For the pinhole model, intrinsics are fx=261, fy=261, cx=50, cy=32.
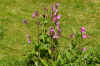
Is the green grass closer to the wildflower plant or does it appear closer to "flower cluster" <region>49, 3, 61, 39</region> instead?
the wildflower plant

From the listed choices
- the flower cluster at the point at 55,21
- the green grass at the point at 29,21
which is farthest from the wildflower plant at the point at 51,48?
the green grass at the point at 29,21

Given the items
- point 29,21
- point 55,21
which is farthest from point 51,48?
point 29,21

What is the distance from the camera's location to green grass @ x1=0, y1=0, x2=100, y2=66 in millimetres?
6532

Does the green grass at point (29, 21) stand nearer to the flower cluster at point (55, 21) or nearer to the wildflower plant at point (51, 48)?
the wildflower plant at point (51, 48)

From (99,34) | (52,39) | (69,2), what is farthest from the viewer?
(69,2)

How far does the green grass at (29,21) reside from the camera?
6532 mm

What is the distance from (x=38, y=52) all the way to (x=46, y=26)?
1.75 ft

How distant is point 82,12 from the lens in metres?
9.43

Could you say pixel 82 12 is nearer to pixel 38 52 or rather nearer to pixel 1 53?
pixel 1 53

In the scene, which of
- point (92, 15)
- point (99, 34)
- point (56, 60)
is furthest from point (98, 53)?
point (92, 15)

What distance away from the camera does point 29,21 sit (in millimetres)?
8555

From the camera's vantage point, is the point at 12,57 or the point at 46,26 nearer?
the point at 46,26

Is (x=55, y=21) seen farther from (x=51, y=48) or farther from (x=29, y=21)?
(x=29, y=21)

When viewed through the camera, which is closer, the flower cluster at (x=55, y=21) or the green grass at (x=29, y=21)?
the flower cluster at (x=55, y=21)
